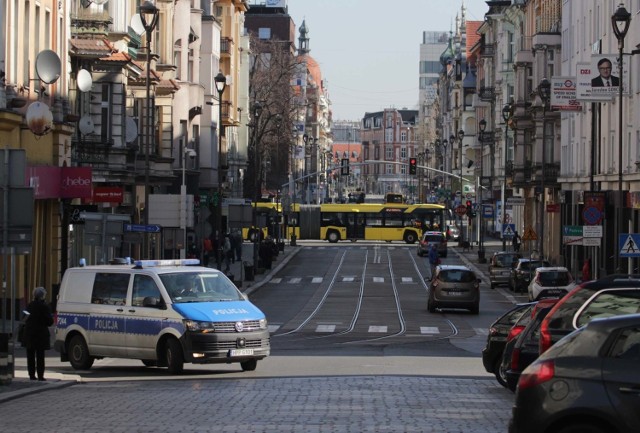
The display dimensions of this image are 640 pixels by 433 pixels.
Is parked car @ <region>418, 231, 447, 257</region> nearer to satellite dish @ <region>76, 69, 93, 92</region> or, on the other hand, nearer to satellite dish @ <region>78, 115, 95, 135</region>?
satellite dish @ <region>78, 115, 95, 135</region>

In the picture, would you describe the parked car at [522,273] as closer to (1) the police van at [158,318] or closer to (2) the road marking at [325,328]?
(2) the road marking at [325,328]

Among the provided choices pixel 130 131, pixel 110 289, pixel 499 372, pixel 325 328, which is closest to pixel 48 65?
pixel 325 328

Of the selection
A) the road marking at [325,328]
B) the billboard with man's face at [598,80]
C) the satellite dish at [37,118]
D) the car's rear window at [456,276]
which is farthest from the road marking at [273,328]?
the billboard with man's face at [598,80]

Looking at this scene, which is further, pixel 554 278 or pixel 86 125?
pixel 554 278

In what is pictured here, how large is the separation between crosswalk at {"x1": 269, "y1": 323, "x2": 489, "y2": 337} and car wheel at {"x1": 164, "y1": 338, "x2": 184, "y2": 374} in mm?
14189

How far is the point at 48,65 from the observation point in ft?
114

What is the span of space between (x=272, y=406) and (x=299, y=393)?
1900mm

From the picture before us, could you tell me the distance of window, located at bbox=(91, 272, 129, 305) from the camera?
24.7 meters

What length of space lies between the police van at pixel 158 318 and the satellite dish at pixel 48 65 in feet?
32.7

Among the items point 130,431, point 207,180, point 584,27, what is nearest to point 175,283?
point 130,431

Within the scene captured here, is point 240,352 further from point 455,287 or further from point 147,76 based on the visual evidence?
point 455,287

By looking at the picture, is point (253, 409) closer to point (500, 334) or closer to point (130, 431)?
point (130, 431)

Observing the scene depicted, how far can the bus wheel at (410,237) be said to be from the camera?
105 m

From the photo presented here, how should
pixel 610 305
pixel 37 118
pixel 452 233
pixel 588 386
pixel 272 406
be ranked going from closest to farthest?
pixel 588 386
pixel 610 305
pixel 272 406
pixel 37 118
pixel 452 233
